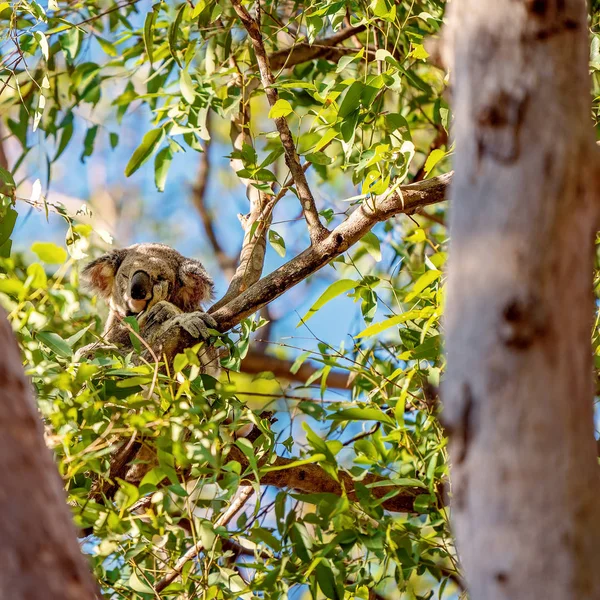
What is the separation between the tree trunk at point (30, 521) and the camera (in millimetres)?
1076

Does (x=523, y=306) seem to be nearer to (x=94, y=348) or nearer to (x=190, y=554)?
(x=190, y=554)

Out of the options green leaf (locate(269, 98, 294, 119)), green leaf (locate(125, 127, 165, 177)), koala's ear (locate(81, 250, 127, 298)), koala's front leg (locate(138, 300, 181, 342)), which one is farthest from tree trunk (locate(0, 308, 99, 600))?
koala's ear (locate(81, 250, 127, 298))

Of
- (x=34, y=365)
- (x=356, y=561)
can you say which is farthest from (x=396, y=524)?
(x=34, y=365)

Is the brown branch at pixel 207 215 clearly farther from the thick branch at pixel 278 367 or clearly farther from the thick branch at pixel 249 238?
the thick branch at pixel 249 238

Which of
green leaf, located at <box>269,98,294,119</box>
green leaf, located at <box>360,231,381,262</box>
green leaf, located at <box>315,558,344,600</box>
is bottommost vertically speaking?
green leaf, located at <box>315,558,344,600</box>

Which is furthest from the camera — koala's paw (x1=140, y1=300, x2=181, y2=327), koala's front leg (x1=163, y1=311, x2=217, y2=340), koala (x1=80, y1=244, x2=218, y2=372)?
koala (x1=80, y1=244, x2=218, y2=372)

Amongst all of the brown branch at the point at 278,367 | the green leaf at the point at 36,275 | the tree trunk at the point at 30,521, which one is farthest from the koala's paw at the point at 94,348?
the brown branch at the point at 278,367

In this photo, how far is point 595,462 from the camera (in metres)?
1.10

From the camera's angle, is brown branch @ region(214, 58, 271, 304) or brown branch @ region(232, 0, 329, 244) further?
brown branch @ region(214, 58, 271, 304)

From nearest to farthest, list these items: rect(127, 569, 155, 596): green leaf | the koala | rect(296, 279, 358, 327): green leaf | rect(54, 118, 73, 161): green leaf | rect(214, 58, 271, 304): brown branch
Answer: rect(127, 569, 155, 596): green leaf, rect(296, 279, 358, 327): green leaf, rect(214, 58, 271, 304): brown branch, rect(54, 118, 73, 161): green leaf, the koala

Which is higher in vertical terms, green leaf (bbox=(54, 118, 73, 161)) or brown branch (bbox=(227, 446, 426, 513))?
green leaf (bbox=(54, 118, 73, 161))

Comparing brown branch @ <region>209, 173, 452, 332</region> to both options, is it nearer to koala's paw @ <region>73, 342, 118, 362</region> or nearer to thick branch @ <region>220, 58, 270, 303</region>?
koala's paw @ <region>73, 342, 118, 362</region>

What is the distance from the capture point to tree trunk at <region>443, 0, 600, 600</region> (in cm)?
104

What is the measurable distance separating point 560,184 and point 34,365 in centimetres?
130
